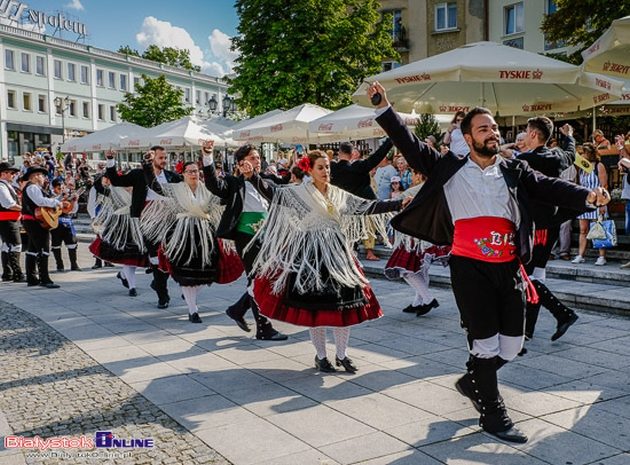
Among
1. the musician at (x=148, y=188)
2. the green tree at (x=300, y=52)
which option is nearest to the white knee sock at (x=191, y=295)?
the musician at (x=148, y=188)

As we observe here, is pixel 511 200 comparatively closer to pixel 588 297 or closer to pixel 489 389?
pixel 489 389

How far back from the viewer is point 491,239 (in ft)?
14.0

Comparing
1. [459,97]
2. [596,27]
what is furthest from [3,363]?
[596,27]

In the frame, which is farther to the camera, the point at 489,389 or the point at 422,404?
the point at 422,404

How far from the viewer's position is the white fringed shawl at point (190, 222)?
7898 mm

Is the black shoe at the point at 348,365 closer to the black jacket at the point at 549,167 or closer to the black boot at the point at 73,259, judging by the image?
the black jacket at the point at 549,167

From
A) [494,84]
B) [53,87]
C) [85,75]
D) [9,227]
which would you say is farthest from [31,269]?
[85,75]

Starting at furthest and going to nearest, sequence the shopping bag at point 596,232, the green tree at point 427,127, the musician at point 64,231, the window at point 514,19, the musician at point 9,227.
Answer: the window at point 514,19 → the green tree at point 427,127 → the musician at point 64,231 → the musician at point 9,227 → the shopping bag at point 596,232

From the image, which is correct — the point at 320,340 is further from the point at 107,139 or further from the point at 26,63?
the point at 26,63

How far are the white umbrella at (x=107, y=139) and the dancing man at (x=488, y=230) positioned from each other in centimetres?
1864

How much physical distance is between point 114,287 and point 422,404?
7446 millimetres

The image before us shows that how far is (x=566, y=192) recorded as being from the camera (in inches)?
171

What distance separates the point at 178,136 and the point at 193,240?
11693 mm

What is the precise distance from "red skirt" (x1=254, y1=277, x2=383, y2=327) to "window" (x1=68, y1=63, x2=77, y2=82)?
57.4m
